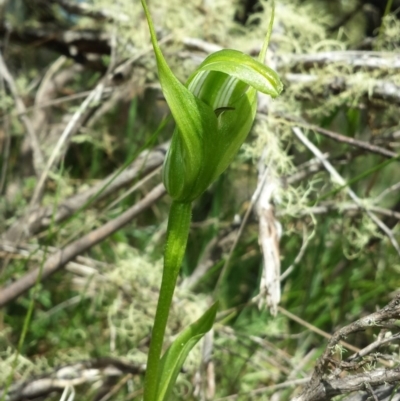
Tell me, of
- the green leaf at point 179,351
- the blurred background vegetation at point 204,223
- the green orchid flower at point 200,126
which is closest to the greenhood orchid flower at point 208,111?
the green orchid flower at point 200,126

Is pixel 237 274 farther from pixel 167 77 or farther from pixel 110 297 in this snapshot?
pixel 167 77

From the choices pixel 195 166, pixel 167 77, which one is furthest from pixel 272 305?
pixel 167 77

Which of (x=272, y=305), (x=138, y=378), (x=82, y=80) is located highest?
(x=82, y=80)

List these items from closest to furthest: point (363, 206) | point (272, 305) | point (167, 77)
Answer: point (167, 77) → point (272, 305) → point (363, 206)

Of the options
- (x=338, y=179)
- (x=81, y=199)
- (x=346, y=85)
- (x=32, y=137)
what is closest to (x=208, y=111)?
(x=338, y=179)

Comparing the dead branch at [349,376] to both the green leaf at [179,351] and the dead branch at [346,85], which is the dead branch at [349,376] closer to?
the green leaf at [179,351]

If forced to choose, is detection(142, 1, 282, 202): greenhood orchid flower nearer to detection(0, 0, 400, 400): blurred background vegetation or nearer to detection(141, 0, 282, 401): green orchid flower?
detection(141, 0, 282, 401): green orchid flower
